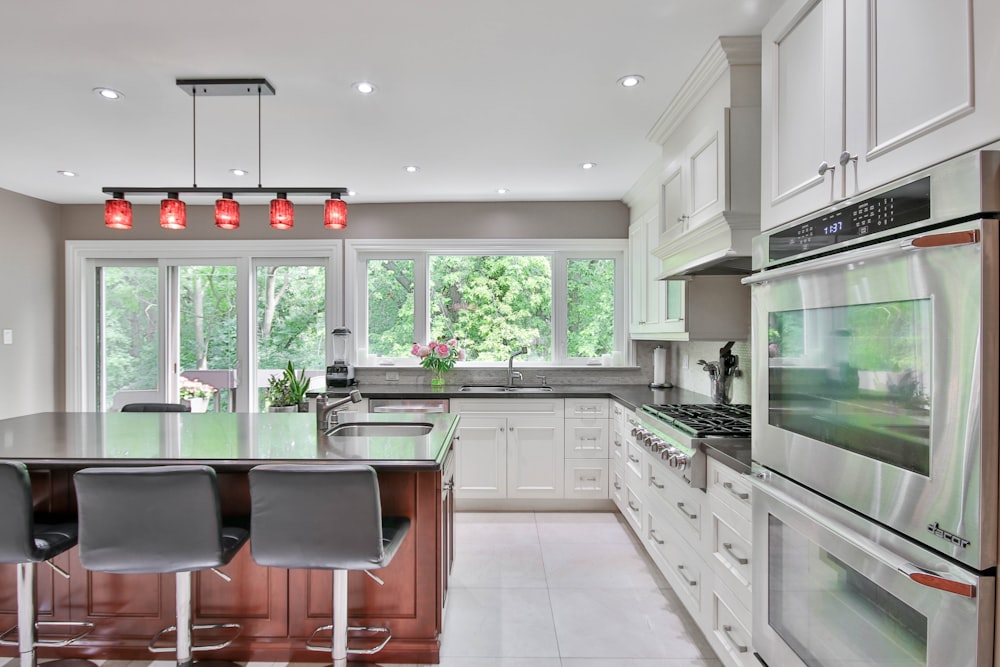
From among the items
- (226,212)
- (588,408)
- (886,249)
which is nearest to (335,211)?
(226,212)

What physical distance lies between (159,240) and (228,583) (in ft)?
11.9

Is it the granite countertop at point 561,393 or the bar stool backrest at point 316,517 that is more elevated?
the granite countertop at point 561,393

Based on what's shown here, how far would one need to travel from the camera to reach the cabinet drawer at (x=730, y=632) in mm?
1707

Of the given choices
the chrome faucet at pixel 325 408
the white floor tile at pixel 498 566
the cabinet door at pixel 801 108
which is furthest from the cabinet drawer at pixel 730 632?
the chrome faucet at pixel 325 408

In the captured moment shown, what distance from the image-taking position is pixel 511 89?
242 cm

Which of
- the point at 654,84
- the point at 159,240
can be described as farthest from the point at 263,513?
the point at 159,240

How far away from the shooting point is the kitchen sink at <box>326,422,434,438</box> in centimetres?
244

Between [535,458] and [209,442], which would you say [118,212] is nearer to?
[209,442]

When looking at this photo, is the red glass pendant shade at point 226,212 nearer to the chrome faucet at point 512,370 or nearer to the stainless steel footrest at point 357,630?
the stainless steel footrest at point 357,630

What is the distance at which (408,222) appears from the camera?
4531 mm

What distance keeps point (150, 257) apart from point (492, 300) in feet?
10.0

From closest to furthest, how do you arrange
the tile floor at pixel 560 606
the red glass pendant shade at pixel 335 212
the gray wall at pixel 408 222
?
the tile floor at pixel 560 606 → the red glass pendant shade at pixel 335 212 → the gray wall at pixel 408 222

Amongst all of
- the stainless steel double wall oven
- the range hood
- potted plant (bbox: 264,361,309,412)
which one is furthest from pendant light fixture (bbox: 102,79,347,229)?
the stainless steel double wall oven

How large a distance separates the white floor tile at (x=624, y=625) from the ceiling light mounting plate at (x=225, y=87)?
2.79 metres
